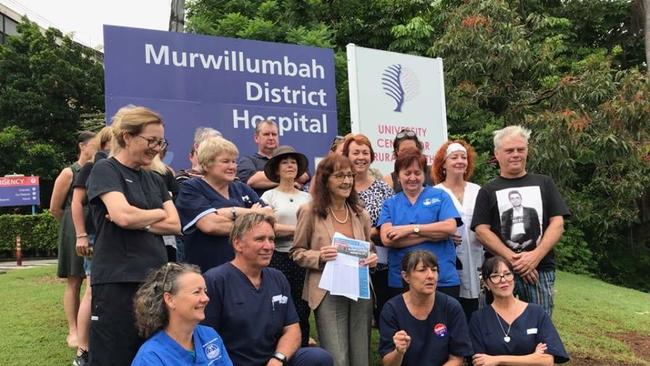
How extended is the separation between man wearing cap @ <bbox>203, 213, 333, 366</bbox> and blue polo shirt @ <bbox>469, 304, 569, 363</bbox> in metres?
1.23

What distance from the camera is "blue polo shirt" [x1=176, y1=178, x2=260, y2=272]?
3.81 m

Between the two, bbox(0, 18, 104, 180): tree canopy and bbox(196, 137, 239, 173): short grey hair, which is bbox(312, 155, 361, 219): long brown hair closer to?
bbox(196, 137, 239, 173): short grey hair

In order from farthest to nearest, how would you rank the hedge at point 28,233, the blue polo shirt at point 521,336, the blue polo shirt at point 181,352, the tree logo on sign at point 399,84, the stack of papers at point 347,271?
the hedge at point 28,233 < the tree logo on sign at point 399,84 < the blue polo shirt at point 521,336 < the stack of papers at point 347,271 < the blue polo shirt at point 181,352

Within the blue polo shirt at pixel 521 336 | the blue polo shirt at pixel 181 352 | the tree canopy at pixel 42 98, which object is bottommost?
the blue polo shirt at pixel 521 336

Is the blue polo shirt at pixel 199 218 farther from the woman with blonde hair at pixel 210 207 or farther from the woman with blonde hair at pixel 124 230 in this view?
the woman with blonde hair at pixel 124 230

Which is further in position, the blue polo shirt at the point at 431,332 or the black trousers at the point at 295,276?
the black trousers at the point at 295,276

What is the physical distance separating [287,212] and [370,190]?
2.57 feet

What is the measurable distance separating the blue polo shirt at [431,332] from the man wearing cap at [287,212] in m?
0.67

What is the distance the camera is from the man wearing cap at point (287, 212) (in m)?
4.21

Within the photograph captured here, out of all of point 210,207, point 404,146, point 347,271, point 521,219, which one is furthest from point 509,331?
point 210,207

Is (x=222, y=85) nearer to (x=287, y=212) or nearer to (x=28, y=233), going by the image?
(x=287, y=212)

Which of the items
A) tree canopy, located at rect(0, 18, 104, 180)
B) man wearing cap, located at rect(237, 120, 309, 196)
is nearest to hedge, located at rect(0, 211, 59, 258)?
tree canopy, located at rect(0, 18, 104, 180)

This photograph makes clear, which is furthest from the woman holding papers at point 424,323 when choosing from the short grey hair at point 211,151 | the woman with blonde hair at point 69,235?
the woman with blonde hair at point 69,235

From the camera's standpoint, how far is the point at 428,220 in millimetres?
4203
